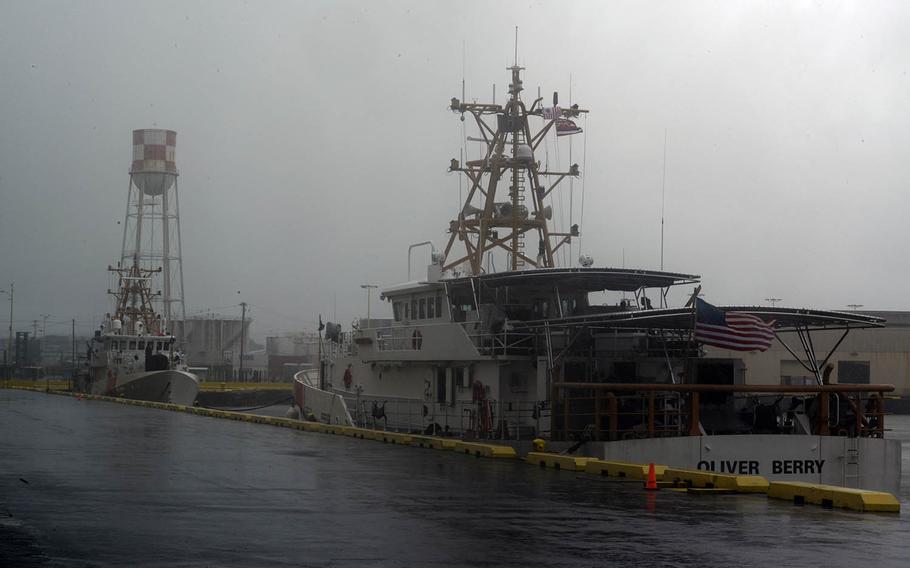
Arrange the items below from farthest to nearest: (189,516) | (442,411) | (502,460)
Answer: (442,411), (502,460), (189,516)

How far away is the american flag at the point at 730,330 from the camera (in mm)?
22219

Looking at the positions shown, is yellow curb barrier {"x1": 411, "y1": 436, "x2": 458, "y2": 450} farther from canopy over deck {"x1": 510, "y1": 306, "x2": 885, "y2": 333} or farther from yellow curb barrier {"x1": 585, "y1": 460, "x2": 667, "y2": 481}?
yellow curb barrier {"x1": 585, "y1": 460, "x2": 667, "y2": 481}

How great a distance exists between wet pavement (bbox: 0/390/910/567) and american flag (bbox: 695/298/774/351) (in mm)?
4414

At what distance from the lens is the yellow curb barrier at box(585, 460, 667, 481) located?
19.1 m

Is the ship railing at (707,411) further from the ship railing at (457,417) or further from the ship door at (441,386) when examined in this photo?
the ship door at (441,386)

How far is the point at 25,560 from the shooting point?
9.62 meters

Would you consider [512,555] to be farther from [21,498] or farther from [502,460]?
[502,460]

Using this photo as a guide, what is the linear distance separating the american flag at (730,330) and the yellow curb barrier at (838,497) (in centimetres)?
576

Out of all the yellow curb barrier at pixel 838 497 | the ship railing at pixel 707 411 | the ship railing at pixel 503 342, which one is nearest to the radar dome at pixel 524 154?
the ship railing at pixel 503 342

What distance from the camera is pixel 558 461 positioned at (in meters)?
21.5

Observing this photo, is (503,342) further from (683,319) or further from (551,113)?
(551,113)

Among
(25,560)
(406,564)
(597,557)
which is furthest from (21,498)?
(597,557)

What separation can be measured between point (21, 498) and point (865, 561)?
997 cm

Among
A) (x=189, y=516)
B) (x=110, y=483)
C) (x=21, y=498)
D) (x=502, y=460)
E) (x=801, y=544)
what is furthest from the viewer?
(x=502, y=460)
